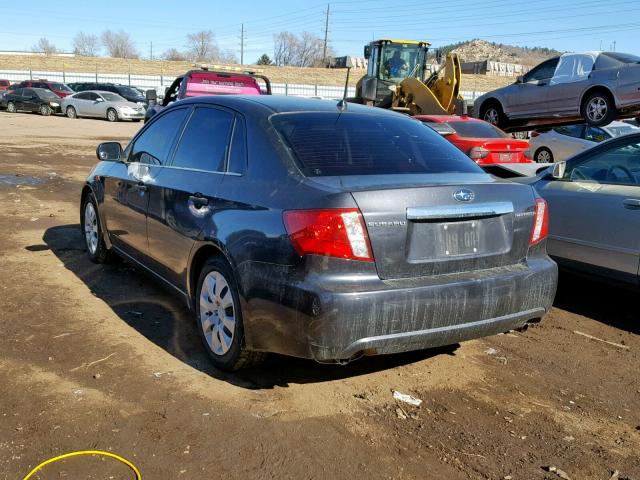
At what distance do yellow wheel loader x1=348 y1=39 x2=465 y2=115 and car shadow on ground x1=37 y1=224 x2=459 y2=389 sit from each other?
11694 millimetres

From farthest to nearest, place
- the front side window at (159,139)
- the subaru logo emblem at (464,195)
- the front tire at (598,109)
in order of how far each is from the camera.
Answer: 1. the front tire at (598,109)
2. the front side window at (159,139)
3. the subaru logo emblem at (464,195)

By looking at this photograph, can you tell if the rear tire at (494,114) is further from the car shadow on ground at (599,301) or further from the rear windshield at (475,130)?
the car shadow on ground at (599,301)

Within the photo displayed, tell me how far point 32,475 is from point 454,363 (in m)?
2.62

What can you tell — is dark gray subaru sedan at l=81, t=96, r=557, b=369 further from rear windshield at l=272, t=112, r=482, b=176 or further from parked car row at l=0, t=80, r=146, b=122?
parked car row at l=0, t=80, r=146, b=122

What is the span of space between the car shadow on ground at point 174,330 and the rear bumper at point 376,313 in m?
0.50

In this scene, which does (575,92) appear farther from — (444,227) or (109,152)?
→ (444,227)

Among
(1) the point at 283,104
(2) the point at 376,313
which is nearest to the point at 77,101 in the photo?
(1) the point at 283,104

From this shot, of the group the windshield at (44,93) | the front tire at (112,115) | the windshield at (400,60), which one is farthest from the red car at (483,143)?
the windshield at (44,93)

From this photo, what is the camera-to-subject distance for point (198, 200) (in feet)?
13.3

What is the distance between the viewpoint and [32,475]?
2.86 meters

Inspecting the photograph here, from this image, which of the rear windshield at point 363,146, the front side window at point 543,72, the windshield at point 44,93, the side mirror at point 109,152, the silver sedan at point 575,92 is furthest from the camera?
the windshield at point 44,93

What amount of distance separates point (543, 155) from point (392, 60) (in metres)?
6.00

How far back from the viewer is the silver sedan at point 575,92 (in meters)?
11.2

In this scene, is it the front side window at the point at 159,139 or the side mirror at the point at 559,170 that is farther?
the side mirror at the point at 559,170
